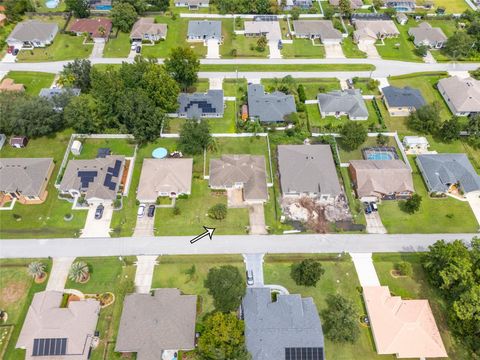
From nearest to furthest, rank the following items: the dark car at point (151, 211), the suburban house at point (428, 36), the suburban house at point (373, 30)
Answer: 1. the dark car at point (151, 211)
2. the suburban house at point (428, 36)
3. the suburban house at point (373, 30)

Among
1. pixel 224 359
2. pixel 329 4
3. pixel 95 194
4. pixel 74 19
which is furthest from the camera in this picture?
pixel 329 4

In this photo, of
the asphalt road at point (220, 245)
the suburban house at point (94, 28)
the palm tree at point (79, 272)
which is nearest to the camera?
the palm tree at point (79, 272)

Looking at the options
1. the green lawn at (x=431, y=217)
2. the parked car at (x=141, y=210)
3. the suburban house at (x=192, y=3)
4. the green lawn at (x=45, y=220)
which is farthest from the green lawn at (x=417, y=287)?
the suburban house at (x=192, y=3)

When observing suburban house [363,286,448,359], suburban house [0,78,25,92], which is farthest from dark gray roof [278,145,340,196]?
suburban house [0,78,25,92]

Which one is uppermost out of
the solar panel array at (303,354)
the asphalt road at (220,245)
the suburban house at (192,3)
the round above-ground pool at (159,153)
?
the suburban house at (192,3)

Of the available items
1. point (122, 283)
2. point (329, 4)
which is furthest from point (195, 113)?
point (329, 4)

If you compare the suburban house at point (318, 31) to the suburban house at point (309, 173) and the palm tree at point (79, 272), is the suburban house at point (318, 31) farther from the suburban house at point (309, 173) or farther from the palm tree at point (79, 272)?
the palm tree at point (79, 272)

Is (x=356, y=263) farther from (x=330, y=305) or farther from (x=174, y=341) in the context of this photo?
(x=174, y=341)

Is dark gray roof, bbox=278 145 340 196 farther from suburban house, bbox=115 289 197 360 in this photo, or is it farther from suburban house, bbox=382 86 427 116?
suburban house, bbox=115 289 197 360
